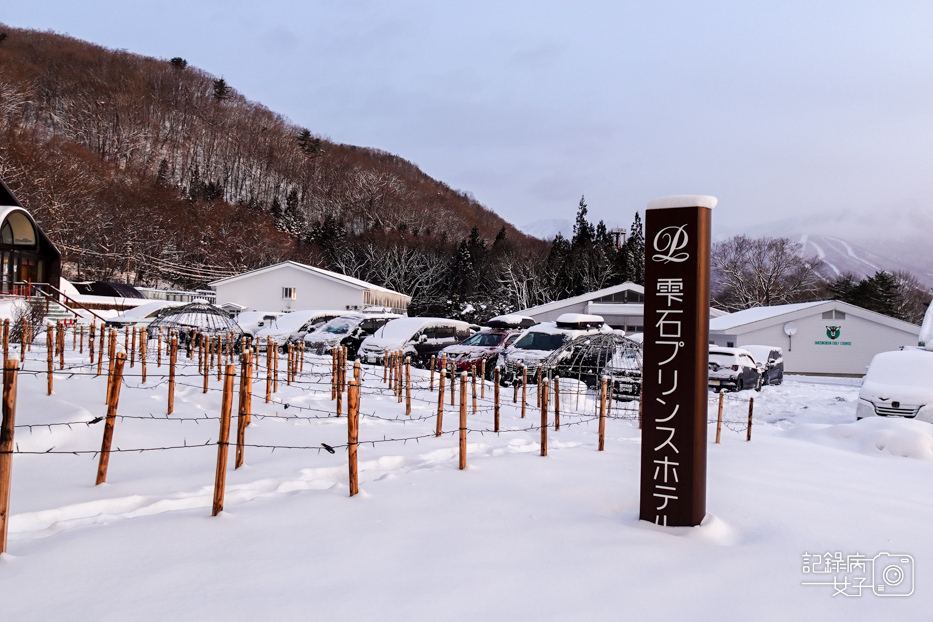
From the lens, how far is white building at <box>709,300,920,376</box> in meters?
23.6

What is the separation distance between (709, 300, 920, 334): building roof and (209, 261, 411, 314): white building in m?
21.0

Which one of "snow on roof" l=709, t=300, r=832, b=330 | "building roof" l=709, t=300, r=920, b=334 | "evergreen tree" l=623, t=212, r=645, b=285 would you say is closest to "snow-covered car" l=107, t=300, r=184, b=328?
"building roof" l=709, t=300, r=920, b=334

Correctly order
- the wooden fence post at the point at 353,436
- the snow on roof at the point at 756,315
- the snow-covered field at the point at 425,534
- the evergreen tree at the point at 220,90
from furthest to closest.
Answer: the evergreen tree at the point at 220,90, the snow on roof at the point at 756,315, the wooden fence post at the point at 353,436, the snow-covered field at the point at 425,534

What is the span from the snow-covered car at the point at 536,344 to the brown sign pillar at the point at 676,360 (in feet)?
29.7

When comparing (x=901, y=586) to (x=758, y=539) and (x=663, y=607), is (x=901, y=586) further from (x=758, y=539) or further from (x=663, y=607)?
(x=663, y=607)

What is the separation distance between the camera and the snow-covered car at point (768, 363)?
18172 mm

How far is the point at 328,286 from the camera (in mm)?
36562

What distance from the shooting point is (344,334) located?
1906cm

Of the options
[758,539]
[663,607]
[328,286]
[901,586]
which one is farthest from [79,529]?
[328,286]

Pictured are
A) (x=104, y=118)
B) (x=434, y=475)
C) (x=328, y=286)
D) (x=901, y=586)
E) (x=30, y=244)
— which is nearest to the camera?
(x=901, y=586)

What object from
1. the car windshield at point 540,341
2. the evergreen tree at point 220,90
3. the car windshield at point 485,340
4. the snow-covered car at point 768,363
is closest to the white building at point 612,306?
the snow-covered car at point 768,363

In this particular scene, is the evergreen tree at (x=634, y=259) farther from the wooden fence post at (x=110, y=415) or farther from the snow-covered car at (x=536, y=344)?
the wooden fence post at (x=110, y=415)

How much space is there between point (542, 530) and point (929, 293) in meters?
57.6

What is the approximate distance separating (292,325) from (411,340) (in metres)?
5.50
